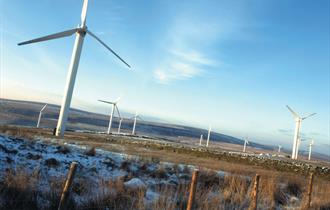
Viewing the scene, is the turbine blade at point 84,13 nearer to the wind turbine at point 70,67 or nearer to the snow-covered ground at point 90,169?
the wind turbine at point 70,67

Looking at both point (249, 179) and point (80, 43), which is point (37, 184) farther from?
point (80, 43)

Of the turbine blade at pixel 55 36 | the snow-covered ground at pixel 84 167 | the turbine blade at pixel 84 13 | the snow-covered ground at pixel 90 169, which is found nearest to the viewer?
the snow-covered ground at pixel 90 169

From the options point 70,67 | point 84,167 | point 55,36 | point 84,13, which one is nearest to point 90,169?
point 84,167

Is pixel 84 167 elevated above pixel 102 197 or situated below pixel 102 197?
above

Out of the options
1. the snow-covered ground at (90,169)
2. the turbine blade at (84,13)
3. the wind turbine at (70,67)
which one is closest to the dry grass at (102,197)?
the snow-covered ground at (90,169)

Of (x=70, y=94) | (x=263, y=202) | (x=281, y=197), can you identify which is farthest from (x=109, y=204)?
(x=70, y=94)

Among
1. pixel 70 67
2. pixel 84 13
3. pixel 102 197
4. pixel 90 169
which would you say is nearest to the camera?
pixel 102 197

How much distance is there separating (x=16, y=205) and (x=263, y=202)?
7.71 metres

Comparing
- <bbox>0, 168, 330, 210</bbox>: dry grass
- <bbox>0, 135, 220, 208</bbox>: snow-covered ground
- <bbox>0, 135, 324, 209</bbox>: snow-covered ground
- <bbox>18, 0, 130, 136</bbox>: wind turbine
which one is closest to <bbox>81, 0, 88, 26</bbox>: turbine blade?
<bbox>18, 0, 130, 136</bbox>: wind turbine

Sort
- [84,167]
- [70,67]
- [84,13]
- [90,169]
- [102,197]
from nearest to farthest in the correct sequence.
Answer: [102,197] < [90,169] < [84,167] < [70,67] < [84,13]

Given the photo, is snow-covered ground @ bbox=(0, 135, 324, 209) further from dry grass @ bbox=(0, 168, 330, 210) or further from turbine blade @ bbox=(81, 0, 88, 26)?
turbine blade @ bbox=(81, 0, 88, 26)

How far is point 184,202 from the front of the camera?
10.3 metres

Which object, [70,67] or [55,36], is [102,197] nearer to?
[70,67]

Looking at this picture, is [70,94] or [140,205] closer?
[140,205]
